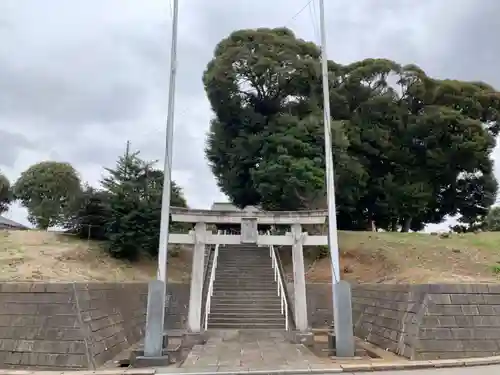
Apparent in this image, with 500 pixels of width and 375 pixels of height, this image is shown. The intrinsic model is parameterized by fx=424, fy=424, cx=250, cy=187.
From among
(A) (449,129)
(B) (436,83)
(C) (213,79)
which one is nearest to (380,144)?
(A) (449,129)

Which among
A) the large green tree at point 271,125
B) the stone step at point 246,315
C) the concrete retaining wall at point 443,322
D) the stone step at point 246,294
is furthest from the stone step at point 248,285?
the concrete retaining wall at point 443,322

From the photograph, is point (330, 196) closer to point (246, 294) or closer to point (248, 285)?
point (246, 294)

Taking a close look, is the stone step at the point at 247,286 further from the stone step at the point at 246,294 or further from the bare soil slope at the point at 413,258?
the bare soil slope at the point at 413,258

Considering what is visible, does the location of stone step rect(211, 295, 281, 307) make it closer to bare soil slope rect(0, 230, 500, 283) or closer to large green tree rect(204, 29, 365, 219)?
bare soil slope rect(0, 230, 500, 283)

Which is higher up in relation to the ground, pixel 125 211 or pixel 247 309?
pixel 125 211

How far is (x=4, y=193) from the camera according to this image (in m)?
37.2

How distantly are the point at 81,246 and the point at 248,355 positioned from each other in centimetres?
1009

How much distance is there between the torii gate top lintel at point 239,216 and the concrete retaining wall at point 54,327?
3088 mm

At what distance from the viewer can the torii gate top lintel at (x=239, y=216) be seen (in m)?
11.2

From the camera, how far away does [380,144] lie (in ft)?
77.2

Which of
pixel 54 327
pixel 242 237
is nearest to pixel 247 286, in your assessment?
pixel 242 237

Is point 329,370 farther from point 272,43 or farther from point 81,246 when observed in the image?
point 272,43

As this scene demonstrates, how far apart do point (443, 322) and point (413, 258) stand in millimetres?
8911

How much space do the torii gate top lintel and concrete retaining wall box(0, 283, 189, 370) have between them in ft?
10.1
